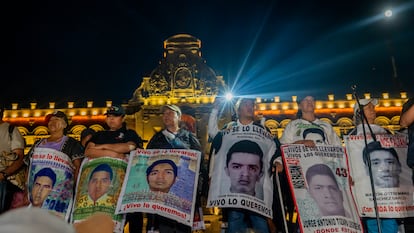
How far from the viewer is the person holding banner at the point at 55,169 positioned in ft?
23.6

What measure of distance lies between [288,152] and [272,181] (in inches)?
22.4

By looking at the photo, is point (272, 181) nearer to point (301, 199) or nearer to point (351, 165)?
point (301, 199)

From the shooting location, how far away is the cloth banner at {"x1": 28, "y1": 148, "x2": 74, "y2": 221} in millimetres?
7156

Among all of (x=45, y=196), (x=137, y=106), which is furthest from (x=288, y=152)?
(x=137, y=106)

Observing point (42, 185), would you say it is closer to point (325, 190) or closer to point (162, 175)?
point (162, 175)

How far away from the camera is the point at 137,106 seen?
3556 centimetres

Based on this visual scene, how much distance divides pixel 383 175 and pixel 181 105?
28.2m

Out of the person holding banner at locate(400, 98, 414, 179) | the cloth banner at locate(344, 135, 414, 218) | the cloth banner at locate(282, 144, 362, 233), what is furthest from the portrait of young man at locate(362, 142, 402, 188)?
the cloth banner at locate(282, 144, 362, 233)

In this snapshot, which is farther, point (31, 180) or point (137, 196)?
point (31, 180)

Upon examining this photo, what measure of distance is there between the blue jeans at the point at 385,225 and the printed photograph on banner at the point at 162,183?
3.04 meters

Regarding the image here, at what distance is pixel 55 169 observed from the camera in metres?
7.40

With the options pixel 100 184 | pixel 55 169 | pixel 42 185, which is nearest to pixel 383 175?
pixel 100 184

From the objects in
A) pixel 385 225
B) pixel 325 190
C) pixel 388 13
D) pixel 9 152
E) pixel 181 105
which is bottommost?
pixel 385 225

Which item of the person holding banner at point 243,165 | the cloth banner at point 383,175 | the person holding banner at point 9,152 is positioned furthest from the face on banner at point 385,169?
the person holding banner at point 9,152
